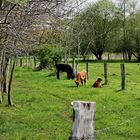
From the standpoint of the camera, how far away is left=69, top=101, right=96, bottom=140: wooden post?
22.8ft

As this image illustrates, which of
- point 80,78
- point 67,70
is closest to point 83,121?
point 80,78

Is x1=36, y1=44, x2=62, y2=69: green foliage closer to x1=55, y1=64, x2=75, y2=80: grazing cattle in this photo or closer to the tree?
x1=55, y1=64, x2=75, y2=80: grazing cattle

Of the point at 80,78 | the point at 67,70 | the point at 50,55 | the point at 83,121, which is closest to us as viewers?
the point at 83,121

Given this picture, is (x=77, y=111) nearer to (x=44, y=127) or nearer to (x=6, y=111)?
(x=44, y=127)

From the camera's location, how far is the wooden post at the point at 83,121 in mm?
6938

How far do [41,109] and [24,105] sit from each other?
1.66 meters

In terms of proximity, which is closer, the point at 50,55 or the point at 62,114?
the point at 62,114

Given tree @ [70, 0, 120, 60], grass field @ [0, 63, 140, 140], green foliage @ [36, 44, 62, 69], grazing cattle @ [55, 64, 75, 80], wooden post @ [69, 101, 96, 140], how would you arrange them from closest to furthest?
wooden post @ [69, 101, 96, 140]
grass field @ [0, 63, 140, 140]
grazing cattle @ [55, 64, 75, 80]
green foliage @ [36, 44, 62, 69]
tree @ [70, 0, 120, 60]

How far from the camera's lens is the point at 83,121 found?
276 inches

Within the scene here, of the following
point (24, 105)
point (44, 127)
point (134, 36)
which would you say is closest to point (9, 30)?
point (44, 127)

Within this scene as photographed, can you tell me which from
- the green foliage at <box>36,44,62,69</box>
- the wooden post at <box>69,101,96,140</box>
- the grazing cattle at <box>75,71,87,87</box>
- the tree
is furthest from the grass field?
the tree

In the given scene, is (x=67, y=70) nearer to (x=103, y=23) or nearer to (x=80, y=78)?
Result: (x=80, y=78)

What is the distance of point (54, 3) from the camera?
12602mm

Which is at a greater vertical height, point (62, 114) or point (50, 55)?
point (50, 55)
